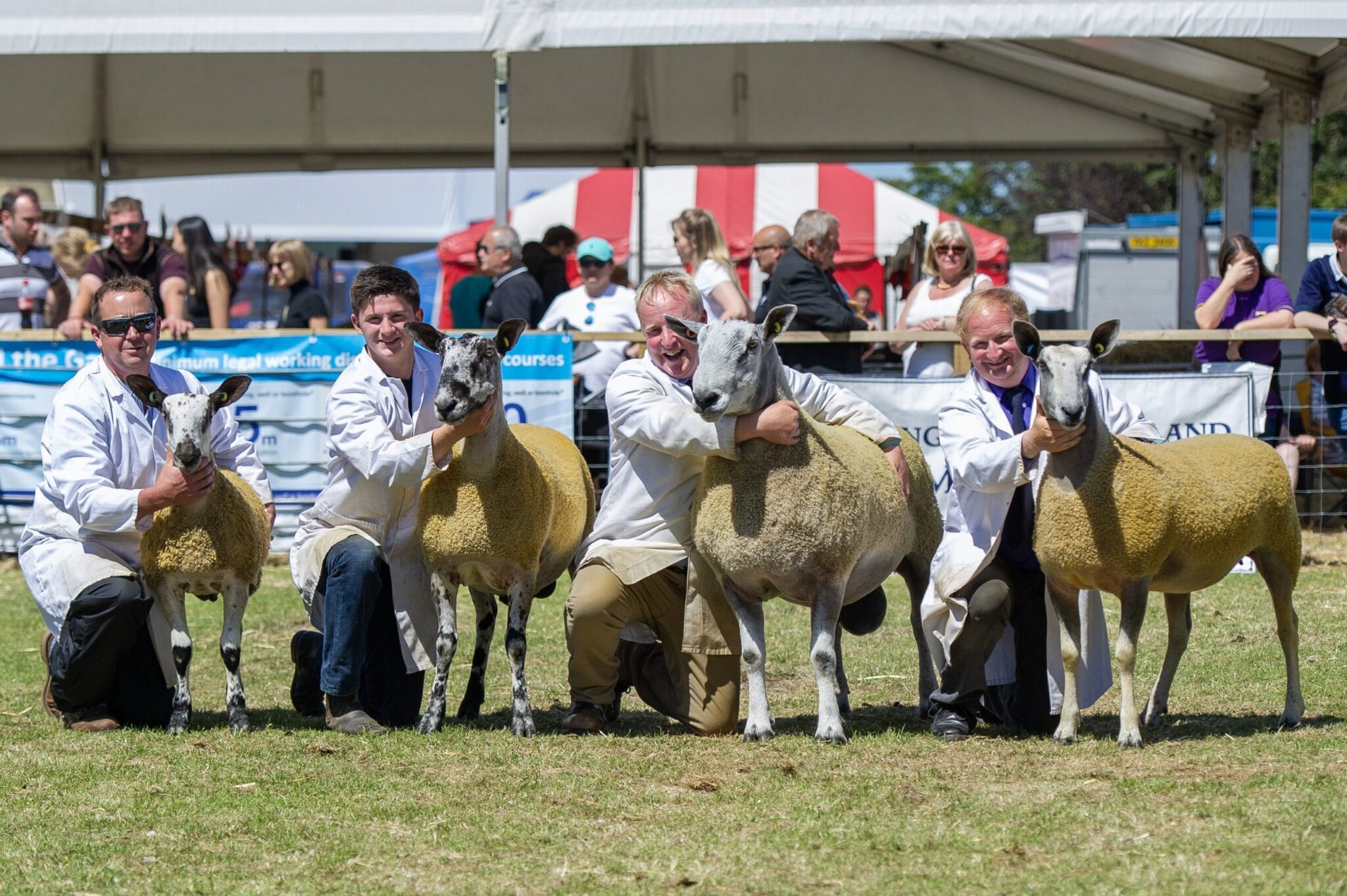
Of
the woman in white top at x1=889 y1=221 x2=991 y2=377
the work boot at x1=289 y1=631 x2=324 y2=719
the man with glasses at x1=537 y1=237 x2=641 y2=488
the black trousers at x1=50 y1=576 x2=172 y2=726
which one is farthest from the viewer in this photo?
the man with glasses at x1=537 y1=237 x2=641 y2=488

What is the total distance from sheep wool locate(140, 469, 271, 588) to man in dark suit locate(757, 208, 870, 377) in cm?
383

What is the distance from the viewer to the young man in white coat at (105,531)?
18.6ft

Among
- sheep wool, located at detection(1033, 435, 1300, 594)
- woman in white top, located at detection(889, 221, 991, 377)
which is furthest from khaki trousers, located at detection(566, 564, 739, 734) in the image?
woman in white top, located at detection(889, 221, 991, 377)

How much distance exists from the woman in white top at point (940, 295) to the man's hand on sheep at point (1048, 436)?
3.76 meters

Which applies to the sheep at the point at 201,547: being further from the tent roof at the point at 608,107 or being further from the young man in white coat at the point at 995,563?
the tent roof at the point at 608,107

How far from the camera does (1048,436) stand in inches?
200

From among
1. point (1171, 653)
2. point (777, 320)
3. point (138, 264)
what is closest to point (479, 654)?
point (777, 320)

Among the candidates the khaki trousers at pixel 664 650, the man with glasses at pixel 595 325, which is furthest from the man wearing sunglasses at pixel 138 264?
the khaki trousers at pixel 664 650

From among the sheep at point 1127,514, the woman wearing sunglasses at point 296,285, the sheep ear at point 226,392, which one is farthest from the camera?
the woman wearing sunglasses at point 296,285

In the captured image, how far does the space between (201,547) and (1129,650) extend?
3.25 metres

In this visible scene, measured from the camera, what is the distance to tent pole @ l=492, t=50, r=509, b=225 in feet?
32.2

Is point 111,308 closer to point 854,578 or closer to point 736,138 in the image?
point 854,578

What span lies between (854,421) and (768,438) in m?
0.69

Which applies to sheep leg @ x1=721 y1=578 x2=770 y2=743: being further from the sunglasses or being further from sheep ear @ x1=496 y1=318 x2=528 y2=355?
the sunglasses
